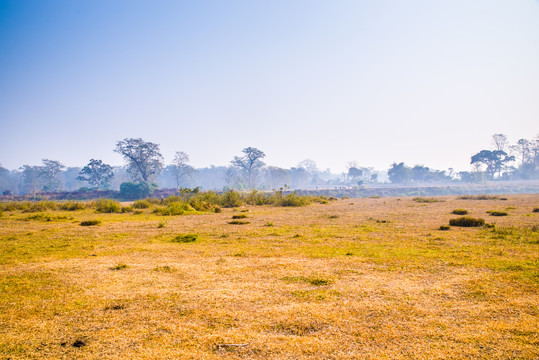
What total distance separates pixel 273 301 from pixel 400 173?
133 m

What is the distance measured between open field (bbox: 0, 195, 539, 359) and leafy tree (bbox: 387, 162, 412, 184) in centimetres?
12555

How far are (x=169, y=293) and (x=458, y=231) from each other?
11468 mm

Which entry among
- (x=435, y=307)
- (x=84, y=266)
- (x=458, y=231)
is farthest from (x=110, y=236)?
(x=458, y=231)

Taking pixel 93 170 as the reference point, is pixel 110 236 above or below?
below

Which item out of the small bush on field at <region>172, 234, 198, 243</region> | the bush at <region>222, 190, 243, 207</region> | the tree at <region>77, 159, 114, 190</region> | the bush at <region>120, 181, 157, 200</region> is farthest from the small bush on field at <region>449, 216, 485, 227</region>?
the tree at <region>77, 159, 114, 190</region>

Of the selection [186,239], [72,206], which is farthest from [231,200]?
[186,239]

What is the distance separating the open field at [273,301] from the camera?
→ 12.5 ft

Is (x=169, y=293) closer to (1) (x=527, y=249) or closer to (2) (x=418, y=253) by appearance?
(2) (x=418, y=253)

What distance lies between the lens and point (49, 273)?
23.0 ft

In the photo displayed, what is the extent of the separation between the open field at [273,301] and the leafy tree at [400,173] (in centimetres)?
12555

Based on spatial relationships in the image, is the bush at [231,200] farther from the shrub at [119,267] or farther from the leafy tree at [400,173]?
the leafy tree at [400,173]

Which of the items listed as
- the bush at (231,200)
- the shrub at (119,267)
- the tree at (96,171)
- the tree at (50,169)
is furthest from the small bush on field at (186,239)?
the tree at (50,169)

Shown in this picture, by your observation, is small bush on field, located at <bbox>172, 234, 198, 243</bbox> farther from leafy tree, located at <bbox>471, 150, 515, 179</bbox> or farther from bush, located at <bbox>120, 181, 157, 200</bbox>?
leafy tree, located at <bbox>471, 150, 515, 179</bbox>

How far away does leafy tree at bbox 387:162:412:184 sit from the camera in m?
127
